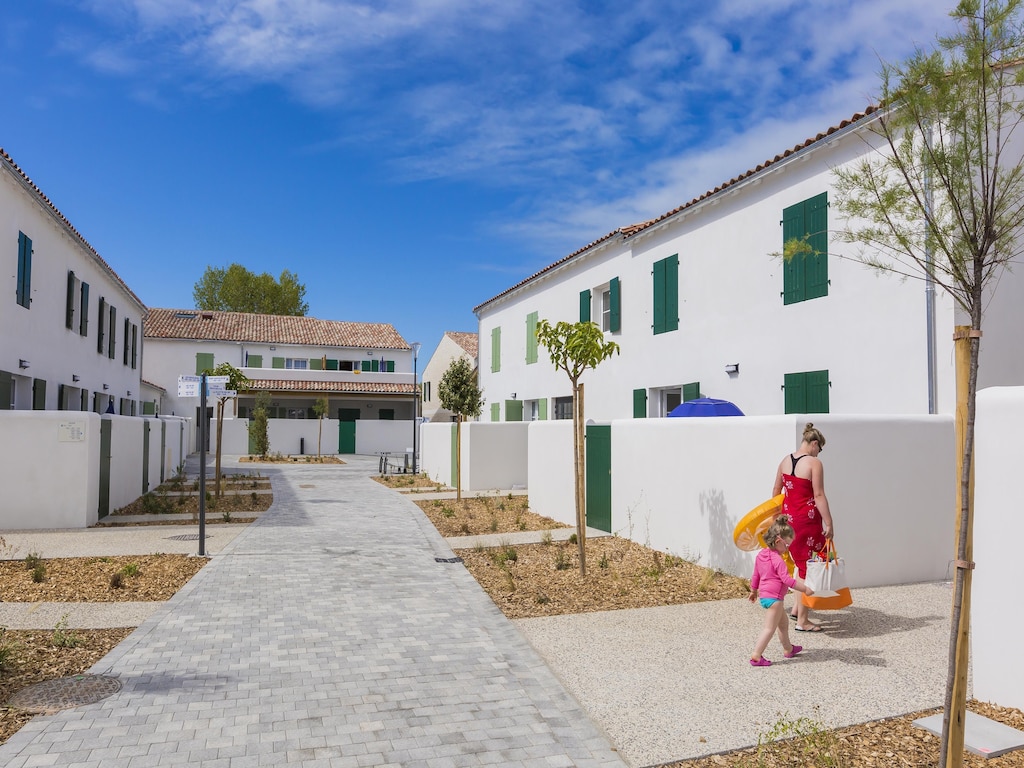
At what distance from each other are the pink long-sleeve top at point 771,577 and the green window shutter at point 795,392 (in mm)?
6207

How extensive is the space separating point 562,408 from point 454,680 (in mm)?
15288

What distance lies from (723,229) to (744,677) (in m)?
9.87

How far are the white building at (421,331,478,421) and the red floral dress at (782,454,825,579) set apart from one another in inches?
1237

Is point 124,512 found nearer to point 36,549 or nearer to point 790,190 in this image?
point 36,549

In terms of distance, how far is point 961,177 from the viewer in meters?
3.80

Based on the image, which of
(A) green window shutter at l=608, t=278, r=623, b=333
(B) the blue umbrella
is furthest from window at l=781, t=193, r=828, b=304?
(A) green window shutter at l=608, t=278, r=623, b=333

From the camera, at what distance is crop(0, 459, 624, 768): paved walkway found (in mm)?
4055

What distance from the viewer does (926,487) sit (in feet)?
27.0

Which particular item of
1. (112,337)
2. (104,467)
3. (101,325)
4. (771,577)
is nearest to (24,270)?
(104,467)

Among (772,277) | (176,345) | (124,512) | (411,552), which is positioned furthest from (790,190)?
(176,345)

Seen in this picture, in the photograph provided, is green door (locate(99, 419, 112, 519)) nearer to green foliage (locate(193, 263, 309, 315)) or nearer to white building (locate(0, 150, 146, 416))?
white building (locate(0, 150, 146, 416))

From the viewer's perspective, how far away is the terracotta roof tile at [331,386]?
3922 centimetres

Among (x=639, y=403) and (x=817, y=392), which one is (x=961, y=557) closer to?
(x=817, y=392)

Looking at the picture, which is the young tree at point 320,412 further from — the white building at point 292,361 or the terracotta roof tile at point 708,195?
the terracotta roof tile at point 708,195
